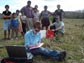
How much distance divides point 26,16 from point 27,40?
5.66 meters

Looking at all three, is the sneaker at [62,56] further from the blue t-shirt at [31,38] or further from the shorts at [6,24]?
the shorts at [6,24]

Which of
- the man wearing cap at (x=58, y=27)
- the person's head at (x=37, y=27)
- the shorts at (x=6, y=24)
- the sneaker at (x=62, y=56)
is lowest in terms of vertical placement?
the sneaker at (x=62, y=56)

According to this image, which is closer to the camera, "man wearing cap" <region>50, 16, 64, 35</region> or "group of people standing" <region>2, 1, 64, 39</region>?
"group of people standing" <region>2, 1, 64, 39</region>

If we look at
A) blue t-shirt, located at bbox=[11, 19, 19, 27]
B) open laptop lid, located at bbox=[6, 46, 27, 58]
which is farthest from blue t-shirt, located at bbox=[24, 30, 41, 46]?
blue t-shirt, located at bbox=[11, 19, 19, 27]

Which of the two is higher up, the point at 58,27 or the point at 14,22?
the point at 14,22

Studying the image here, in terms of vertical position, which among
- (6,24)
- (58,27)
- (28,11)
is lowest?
(58,27)

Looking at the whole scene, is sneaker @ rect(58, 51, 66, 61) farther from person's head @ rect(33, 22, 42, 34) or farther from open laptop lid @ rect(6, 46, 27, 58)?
open laptop lid @ rect(6, 46, 27, 58)

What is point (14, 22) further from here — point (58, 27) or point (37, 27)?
point (37, 27)

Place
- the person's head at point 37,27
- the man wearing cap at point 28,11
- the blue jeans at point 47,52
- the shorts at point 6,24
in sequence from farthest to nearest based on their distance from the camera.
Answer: the man wearing cap at point 28,11 < the shorts at point 6,24 < the blue jeans at point 47,52 < the person's head at point 37,27

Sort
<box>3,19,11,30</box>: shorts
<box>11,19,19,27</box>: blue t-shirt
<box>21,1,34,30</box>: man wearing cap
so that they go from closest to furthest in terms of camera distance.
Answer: <box>3,19,11,30</box>: shorts < <box>11,19,19,27</box>: blue t-shirt < <box>21,1,34,30</box>: man wearing cap

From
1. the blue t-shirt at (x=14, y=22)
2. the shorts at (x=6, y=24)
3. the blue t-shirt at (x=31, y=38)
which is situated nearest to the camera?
the blue t-shirt at (x=31, y=38)

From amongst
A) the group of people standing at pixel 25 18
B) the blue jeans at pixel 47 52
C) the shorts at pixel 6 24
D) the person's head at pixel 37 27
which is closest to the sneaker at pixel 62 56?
the blue jeans at pixel 47 52

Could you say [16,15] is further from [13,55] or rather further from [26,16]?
[13,55]

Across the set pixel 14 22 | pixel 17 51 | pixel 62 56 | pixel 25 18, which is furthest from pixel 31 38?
pixel 25 18
